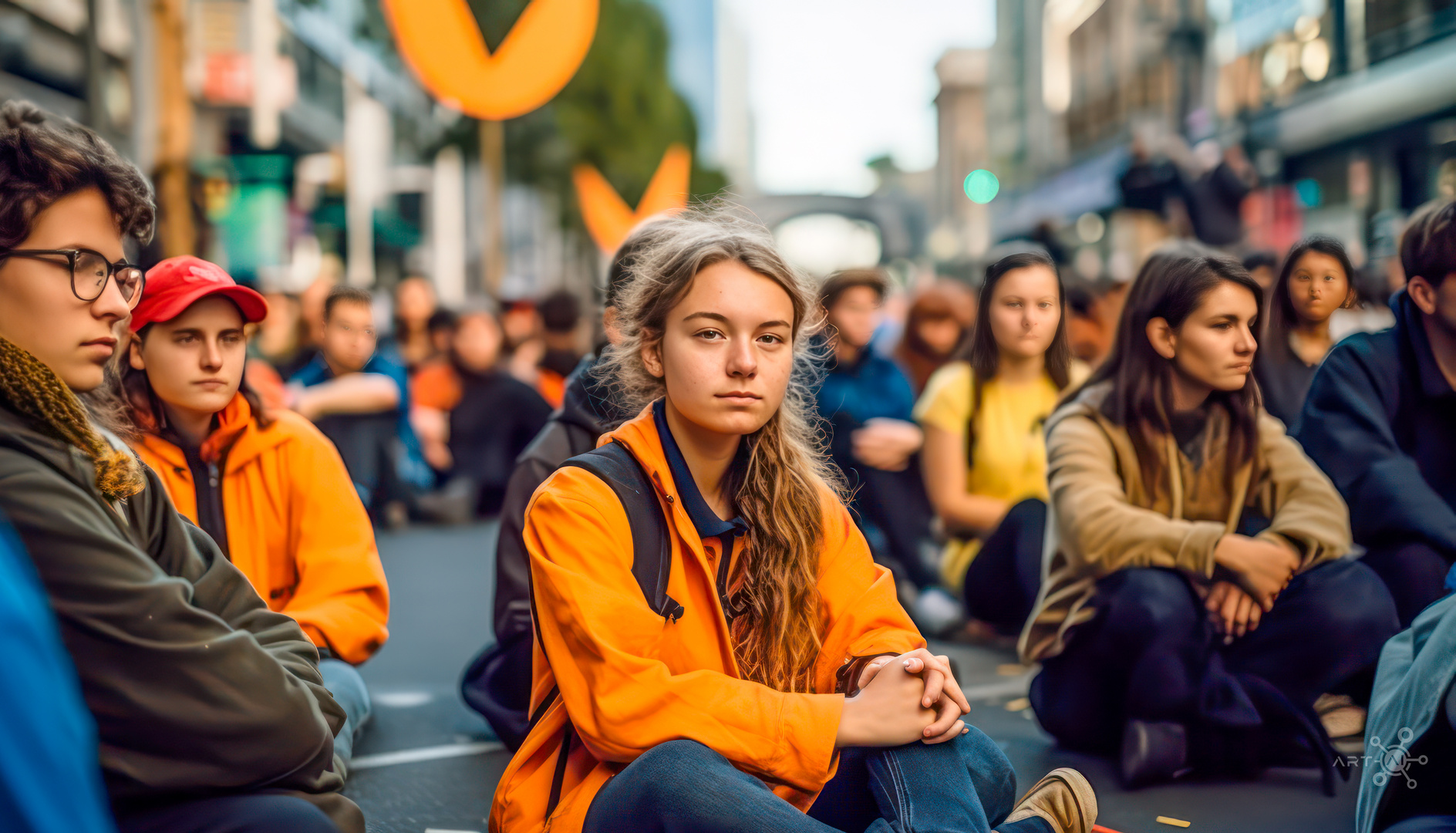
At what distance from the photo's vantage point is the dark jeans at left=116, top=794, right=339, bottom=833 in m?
1.87

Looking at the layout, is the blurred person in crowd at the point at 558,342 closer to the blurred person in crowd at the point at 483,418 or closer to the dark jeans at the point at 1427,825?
the blurred person in crowd at the point at 483,418

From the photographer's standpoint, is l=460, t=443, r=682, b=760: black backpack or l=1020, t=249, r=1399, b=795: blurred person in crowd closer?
l=460, t=443, r=682, b=760: black backpack

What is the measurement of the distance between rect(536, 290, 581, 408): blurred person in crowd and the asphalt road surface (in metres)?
3.24

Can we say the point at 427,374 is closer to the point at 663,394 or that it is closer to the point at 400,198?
the point at 663,394

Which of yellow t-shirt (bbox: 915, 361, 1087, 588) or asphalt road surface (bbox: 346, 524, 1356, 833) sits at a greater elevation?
yellow t-shirt (bbox: 915, 361, 1087, 588)

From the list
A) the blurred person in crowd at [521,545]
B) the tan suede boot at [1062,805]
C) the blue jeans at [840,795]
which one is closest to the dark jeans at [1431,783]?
the tan suede boot at [1062,805]

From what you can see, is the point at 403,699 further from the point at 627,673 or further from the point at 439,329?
the point at 439,329

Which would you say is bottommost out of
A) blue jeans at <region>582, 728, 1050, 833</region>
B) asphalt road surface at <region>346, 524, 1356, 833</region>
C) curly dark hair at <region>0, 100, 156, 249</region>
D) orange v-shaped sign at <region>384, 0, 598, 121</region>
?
asphalt road surface at <region>346, 524, 1356, 833</region>

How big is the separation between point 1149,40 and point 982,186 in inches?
892

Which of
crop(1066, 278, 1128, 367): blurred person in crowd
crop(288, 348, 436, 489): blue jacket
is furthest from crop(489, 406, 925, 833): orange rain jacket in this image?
crop(288, 348, 436, 489): blue jacket

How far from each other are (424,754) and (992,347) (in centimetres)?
258

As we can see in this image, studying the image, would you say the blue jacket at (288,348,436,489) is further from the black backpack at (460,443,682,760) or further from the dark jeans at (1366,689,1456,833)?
the dark jeans at (1366,689,1456,833)

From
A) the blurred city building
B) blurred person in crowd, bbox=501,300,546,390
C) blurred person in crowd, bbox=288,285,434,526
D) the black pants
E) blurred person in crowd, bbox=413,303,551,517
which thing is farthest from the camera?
blurred person in crowd, bbox=501,300,546,390

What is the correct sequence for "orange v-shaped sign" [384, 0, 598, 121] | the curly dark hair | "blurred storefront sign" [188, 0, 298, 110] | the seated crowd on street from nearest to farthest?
the seated crowd on street < the curly dark hair < "orange v-shaped sign" [384, 0, 598, 121] < "blurred storefront sign" [188, 0, 298, 110]
